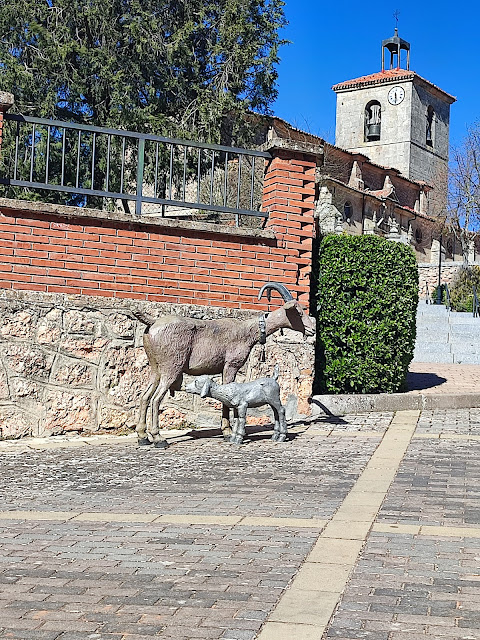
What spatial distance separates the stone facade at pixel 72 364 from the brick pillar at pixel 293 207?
4.59ft

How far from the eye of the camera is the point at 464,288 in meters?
35.8

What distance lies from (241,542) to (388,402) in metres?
5.92

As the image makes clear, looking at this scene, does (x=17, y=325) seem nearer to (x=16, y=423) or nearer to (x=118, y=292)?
(x=16, y=423)

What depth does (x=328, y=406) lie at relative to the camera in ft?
31.7

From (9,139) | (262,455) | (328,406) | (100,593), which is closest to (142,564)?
(100,593)

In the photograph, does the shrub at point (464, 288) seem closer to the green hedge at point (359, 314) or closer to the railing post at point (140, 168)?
the green hedge at point (359, 314)

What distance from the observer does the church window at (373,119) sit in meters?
65.4

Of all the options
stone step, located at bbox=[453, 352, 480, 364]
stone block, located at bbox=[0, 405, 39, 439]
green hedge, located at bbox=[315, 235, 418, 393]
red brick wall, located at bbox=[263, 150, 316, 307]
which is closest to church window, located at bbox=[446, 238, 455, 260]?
stone step, located at bbox=[453, 352, 480, 364]

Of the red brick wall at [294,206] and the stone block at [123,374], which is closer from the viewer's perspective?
the stone block at [123,374]

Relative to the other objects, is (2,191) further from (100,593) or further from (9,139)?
(100,593)

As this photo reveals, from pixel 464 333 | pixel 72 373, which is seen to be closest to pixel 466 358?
pixel 464 333

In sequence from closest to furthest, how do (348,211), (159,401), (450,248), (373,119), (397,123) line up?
(159,401) < (348,211) < (450,248) < (397,123) < (373,119)

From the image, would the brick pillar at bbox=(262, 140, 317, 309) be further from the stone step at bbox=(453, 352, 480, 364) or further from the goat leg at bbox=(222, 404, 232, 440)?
the stone step at bbox=(453, 352, 480, 364)

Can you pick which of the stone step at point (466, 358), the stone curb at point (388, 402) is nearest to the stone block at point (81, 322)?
the stone curb at point (388, 402)
